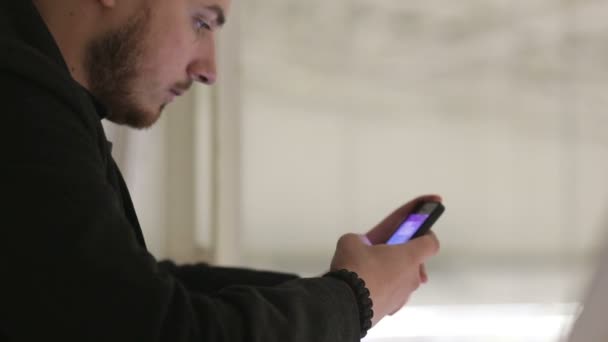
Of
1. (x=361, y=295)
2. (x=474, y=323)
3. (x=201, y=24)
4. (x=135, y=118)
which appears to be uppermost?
(x=201, y=24)

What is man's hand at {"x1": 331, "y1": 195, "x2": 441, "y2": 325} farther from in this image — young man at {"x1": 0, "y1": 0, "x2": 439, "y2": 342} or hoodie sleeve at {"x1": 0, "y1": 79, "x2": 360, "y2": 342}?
hoodie sleeve at {"x1": 0, "y1": 79, "x2": 360, "y2": 342}

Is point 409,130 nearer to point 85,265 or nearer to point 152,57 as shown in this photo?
point 152,57

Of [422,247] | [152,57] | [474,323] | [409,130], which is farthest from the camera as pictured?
[409,130]

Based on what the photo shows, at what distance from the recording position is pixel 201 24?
0.93m

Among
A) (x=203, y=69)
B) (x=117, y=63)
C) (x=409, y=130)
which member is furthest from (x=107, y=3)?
(x=409, y=130)

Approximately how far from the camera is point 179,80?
95 cm

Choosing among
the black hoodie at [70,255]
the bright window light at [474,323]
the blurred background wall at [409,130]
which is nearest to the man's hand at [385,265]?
the black hoodie at [70,255]

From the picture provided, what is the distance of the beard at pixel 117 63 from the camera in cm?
83

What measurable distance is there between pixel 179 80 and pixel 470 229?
932mm

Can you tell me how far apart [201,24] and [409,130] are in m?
0.83

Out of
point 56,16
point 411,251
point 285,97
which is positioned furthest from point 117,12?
point 285,97

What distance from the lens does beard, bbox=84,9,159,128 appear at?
828 mm

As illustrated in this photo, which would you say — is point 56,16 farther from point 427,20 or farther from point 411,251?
point 427,20

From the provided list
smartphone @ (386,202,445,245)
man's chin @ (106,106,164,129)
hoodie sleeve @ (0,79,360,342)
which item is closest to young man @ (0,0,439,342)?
hoodie sleeve @ (0,79,360,342)
